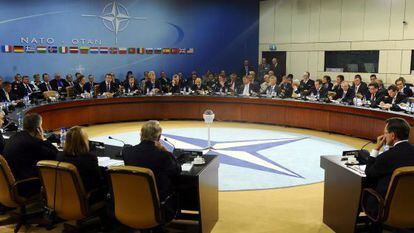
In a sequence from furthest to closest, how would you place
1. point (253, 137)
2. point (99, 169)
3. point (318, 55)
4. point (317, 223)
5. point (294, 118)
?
1. point (318, 55)
2. point (294, 118)
3. point (253, 137)
4. point (317, 223)
5. point (99, 169)

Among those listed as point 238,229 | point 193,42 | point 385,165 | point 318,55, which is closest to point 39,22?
point 193,42

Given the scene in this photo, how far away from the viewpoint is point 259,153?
26.5 ft

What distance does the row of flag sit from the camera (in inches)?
475

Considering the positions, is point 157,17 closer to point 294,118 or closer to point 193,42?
point 193,42

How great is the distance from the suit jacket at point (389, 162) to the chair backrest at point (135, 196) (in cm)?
192

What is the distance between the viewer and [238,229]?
4.54 m

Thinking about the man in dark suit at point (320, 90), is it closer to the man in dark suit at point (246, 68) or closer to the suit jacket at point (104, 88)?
the man in dark suit at point (246, 68)

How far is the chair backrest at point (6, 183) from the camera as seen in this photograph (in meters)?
4.09

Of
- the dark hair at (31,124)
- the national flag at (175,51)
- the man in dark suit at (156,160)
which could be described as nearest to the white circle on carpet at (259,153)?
the man in dark suit at (156,160)

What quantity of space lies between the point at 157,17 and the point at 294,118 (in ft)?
21.7

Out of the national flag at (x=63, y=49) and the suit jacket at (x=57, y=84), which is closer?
the suit jacket at (x=57, y=84)

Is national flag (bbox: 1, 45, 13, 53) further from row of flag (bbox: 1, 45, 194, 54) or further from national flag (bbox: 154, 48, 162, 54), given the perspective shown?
national flag (bbox: 154, 48, 162, 54)

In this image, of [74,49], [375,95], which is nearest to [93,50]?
[74,49]

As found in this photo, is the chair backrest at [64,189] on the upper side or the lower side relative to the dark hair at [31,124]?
lower
